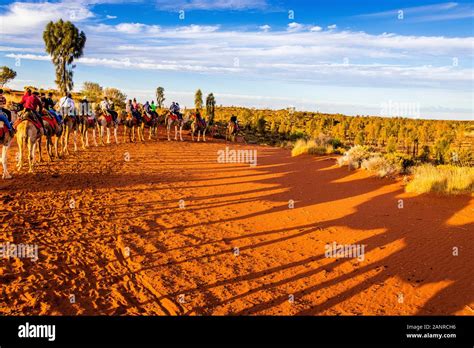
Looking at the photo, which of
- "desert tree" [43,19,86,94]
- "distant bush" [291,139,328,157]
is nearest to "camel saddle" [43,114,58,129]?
"distant bush" [291,139,328,157]

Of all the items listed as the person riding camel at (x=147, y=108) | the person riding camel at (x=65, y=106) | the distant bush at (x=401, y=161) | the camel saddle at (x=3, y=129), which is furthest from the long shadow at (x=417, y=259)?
the person riding camel at (x=147, y=108)

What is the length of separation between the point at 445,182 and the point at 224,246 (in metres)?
10.1

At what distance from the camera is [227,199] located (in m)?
14.1

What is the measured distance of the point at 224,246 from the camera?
9477 millimetres

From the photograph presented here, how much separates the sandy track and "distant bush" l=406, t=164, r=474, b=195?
0.66 m

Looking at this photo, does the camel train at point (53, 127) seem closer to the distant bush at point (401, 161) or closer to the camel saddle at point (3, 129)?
the camel saddle at point (3, 129)

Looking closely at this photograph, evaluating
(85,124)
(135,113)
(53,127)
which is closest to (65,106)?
(53,127)

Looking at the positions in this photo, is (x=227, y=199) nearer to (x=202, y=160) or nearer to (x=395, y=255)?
(x=395, y=255)

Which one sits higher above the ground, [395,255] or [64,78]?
[64,78]

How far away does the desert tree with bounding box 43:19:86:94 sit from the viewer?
4816 centimetres

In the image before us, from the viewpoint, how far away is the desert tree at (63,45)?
Result: 48156 mm

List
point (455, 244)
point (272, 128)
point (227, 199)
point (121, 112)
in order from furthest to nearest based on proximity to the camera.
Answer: point (272, 128) → point (121, 112) → point (227, 199) → point (455, 244)

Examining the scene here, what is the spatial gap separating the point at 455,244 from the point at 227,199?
7412mm
